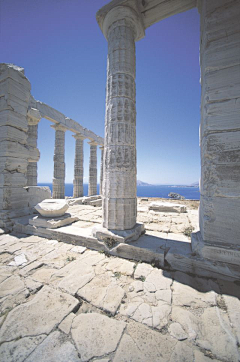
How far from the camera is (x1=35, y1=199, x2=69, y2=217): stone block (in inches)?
188

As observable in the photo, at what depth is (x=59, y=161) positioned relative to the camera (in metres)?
13.7

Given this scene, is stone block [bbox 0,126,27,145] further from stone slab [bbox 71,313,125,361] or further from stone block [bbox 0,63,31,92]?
stone slab [bbox 71,313,125,361]

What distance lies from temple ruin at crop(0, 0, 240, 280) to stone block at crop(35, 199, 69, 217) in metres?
0.73

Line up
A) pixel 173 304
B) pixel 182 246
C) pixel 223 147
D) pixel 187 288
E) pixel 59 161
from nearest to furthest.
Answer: pixel 173 304
pixel 187 288
pixel 223 147
pixel 182 246
pixel 59 161

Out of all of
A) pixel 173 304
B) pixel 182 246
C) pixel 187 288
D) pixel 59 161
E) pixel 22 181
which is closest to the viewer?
pixel 173 304

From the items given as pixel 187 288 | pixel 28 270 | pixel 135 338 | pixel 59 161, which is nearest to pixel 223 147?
pixel 187 288

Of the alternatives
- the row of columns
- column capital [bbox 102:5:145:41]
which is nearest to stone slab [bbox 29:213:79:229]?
the row of columns

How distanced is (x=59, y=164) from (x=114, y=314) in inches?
525

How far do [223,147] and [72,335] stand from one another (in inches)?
141

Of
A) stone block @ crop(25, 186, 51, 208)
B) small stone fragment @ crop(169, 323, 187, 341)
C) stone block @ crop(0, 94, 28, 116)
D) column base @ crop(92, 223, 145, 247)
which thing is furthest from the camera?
stone block @ crop(25, 186, 51, 208)

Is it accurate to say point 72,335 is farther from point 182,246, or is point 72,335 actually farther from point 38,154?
point 38,154

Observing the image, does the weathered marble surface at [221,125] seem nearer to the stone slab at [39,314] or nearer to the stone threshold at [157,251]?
the stone threshold at [157,251]

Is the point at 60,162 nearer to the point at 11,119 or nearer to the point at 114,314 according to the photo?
the point at 11,119

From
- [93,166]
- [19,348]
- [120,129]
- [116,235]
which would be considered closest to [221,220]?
[116,235]
